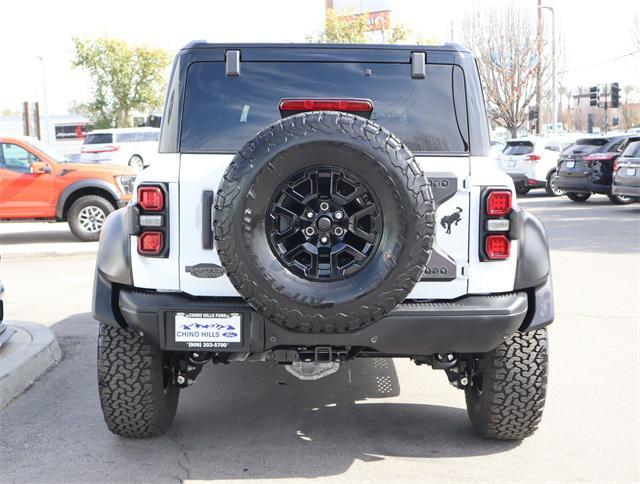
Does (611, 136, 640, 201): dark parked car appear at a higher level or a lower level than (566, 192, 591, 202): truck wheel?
higher

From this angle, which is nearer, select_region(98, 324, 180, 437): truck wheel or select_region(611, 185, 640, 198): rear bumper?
select_region(98, 324, 180, 437): truck wheel

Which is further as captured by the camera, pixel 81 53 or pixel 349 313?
pixel 81 53

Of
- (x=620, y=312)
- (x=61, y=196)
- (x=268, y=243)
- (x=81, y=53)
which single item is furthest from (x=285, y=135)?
(x=81, y=53)

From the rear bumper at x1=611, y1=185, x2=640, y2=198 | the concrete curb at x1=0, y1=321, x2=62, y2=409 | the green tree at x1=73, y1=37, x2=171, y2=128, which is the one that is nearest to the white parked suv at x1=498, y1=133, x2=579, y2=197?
the rear bumper at x1=611, y1=185, x2=640, y2=198

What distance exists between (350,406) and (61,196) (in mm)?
8968

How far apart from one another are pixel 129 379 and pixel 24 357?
1.78 metres

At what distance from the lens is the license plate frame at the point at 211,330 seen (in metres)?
3.75

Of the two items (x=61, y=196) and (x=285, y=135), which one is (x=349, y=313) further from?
(x=61, y=196)

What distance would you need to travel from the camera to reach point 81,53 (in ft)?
158

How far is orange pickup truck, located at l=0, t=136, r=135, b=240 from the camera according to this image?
41.3 feet

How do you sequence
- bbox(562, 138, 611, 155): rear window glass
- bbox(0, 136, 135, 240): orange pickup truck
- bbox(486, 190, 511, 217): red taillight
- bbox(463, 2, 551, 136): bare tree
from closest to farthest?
bbox(486, 190, 511, 217): red taillight
bbox(0, 136, 135, 240): orange pickup truck
bbox(562, 138, 611, 155): rear window glass
bbox(463, 2, 551, 136): bare tree

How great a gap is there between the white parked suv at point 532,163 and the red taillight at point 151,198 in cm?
1802

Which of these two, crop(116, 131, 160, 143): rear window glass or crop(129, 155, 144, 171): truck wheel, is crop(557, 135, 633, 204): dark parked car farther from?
crop(116, 131, 160, 143): rear window glass

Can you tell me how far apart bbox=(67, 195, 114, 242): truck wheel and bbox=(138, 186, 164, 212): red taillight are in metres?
9.14
